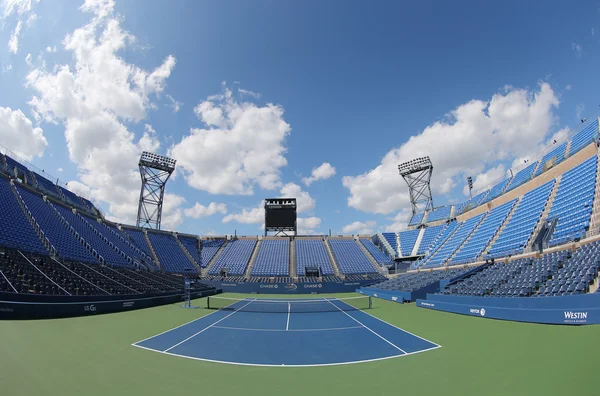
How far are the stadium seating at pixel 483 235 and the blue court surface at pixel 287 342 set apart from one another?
2083 centimetres

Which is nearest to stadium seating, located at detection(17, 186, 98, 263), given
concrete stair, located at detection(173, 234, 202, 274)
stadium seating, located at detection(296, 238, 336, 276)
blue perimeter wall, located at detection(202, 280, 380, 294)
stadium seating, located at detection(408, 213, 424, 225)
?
blue perimeter wall, located at detection(202, 280, 380, 294)

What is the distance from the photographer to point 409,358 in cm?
861

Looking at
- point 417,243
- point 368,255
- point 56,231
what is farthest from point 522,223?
point 56,231

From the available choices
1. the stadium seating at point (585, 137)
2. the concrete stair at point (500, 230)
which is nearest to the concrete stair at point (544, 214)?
the stadium seating at point (585, 137)

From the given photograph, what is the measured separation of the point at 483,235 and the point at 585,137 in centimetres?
1323

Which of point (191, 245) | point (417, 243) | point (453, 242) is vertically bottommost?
point (191, 245)

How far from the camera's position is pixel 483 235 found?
31.8 m

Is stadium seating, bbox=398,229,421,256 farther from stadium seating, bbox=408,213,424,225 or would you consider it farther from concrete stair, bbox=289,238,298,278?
concrete stair, bbox=289,238,298,278

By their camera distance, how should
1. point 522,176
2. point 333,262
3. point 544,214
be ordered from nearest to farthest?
1. point 544,214
2. point 522,176
3. point 333,262

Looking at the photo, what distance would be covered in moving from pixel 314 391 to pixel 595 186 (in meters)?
26.2

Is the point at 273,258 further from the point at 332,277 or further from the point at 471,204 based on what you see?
the point at 471,204

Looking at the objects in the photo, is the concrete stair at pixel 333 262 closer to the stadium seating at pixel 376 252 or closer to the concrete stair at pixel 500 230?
the stadium seating at pixel 376 252

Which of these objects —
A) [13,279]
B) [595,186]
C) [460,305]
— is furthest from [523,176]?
[13,279]

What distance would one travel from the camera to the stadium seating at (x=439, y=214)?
48719mm
